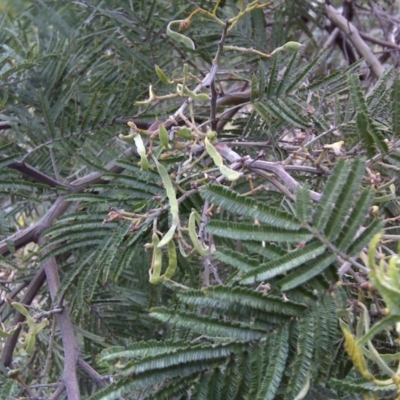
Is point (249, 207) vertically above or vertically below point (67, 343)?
above

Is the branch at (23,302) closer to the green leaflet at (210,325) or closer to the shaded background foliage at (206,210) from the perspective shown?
the shaded background foliage at (206,210)

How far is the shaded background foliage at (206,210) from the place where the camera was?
0.27 meters

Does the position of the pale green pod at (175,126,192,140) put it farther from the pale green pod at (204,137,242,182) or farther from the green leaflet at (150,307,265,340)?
the green leaflet at (150,307,265,340)

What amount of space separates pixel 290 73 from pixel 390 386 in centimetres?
31

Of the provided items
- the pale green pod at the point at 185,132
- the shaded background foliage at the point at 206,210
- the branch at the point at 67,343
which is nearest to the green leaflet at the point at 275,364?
the shaded background foliage at the point at 206,210

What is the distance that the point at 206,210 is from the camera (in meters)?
0.36

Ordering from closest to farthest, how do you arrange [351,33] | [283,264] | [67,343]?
[283,264] < [67,343] < [351,33]

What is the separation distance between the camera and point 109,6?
0.77m

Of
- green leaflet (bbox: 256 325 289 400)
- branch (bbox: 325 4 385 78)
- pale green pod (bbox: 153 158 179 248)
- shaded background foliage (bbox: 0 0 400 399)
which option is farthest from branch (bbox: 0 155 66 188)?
branch (bbox: 325 4 385 78)

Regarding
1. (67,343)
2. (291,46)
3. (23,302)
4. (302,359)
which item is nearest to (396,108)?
(291,46)

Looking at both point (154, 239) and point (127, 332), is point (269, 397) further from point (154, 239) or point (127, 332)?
point (127, 332)

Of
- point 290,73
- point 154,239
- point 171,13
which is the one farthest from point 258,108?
point 171,13

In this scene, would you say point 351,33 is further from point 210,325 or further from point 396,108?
point 210,325

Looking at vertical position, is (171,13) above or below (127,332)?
above
